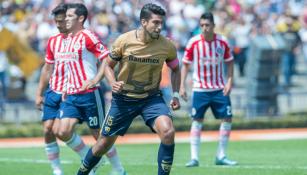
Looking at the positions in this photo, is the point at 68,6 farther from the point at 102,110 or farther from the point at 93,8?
the point at 93,8

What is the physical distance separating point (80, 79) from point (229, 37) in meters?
14.8

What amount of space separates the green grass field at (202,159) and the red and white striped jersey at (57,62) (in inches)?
62.6

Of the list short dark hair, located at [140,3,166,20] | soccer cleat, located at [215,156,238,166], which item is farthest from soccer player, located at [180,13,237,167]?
short dark hair, located at [140,3,166,20]

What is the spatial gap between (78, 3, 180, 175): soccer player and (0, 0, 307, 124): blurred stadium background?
1042 centimetres

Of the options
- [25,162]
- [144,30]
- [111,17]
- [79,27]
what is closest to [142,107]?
[144,30]

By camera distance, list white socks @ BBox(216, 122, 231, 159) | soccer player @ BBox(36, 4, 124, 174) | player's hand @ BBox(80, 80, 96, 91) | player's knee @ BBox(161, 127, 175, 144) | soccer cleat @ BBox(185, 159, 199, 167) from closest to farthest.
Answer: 1. player's knee @ BBox(161, 127, 175, 144)
2. player's hand @ BBox(80, 80, 96, 91)
3. soccer player @ BBox(36, 4, 124, 174)
4. soccer cleat @ BBox(185, 159, 199, 167)
5. white socks @ BBox(216, 122, 231, 159)

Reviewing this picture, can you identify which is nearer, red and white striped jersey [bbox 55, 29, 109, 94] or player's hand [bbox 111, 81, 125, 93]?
player's hand [bbox 111, 81, 125, 93]

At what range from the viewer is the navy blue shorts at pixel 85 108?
42.4 feet

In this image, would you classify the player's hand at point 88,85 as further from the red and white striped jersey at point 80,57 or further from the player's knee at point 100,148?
the player's knee at point 100,148

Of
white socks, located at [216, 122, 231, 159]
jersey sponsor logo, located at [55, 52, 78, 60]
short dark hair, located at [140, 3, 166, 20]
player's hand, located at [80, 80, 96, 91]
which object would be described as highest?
short dark hair, located at [140, 3, 166, 20]

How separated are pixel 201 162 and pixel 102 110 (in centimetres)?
332

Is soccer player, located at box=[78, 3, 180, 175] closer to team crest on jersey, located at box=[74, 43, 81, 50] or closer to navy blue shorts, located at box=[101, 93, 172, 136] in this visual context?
navy blue shorts, located at box=[101, 93, 172, 136]

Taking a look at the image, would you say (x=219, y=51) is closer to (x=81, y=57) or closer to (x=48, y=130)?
(x=81, y=57)

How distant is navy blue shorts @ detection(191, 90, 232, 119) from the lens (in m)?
15.5
